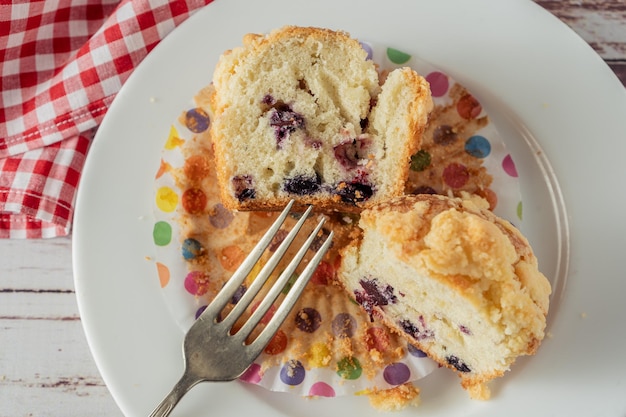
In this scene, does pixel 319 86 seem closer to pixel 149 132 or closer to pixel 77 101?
pixel 149 132

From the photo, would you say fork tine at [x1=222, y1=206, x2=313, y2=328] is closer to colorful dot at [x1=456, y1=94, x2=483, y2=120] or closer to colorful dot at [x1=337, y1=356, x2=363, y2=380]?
colorful dot at [x1=337, y1=356, x2=363, y2=380]

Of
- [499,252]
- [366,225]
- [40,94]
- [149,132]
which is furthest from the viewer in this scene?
[40,94]

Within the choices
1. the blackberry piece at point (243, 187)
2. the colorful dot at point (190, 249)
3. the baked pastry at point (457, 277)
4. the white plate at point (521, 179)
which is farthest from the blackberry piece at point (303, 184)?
the white plate at point (521, 179)

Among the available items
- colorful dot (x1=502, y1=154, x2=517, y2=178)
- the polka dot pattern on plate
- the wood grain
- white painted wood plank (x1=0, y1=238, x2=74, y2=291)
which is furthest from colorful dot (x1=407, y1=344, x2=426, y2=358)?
the wood grain

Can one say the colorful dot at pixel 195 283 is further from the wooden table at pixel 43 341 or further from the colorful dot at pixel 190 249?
the wooden table at pixel 43 341

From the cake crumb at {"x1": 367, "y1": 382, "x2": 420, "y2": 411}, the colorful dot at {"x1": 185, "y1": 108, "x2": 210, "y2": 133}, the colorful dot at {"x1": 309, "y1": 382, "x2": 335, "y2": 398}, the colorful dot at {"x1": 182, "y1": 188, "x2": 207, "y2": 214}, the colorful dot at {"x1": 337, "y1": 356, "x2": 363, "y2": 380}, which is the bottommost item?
the cake crumb at {"x1": 367, "y1": 382, "x2": 420, "y2": 411}

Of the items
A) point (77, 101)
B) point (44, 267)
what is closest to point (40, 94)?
point (77, 101)
